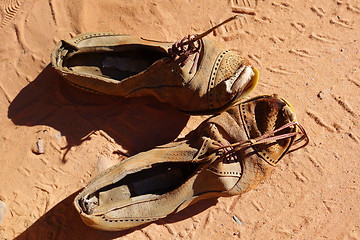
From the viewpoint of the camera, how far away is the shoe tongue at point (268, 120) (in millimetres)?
2271

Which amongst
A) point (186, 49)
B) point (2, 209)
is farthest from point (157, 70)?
point (2, 209)

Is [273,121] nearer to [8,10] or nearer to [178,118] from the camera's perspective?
[178,118]

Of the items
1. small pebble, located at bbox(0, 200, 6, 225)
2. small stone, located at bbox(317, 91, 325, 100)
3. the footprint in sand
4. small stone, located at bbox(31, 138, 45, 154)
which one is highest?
the footprint in sand

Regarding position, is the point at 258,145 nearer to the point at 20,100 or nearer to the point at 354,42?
the point at 354,42

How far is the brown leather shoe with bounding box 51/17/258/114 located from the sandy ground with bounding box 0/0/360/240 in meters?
0.27

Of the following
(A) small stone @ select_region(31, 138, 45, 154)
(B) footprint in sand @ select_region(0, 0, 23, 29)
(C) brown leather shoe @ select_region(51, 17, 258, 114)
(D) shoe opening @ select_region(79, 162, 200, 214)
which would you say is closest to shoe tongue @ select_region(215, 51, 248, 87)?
(C) brown leather shoe @ select_region(51, 17, 258, 114)

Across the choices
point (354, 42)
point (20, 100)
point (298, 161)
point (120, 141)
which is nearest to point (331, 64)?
point (354, 42)

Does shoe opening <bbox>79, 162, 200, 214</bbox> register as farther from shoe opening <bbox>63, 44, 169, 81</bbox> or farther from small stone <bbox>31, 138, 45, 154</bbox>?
shoe opening <bbox>63, 44, 169, 81</bbox>

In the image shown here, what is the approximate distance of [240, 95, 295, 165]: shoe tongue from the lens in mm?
2271

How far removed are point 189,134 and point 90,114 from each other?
909mm

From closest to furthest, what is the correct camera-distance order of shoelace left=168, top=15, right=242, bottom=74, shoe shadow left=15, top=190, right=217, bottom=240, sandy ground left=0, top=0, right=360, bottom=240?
shoelace left=168, top=15, right=242, bottom=74 < shoe shadow left=15, top=190, right=217, bottom=240 < sandy ground left=0, top=0, right=360, bottom=240

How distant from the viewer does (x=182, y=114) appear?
111 inches

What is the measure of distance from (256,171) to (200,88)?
2.53 feet

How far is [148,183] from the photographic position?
2.54 m
